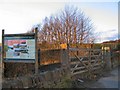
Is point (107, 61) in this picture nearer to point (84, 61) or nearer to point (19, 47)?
point (84, 61)

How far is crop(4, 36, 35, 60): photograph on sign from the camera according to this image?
1008 centimetres

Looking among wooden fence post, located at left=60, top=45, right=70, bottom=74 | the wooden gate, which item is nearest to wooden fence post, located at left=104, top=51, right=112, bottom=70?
the wooden gate

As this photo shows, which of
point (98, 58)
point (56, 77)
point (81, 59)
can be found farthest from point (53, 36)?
point (56, 77)

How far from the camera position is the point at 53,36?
75.9 ft

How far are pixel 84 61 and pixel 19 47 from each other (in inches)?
160

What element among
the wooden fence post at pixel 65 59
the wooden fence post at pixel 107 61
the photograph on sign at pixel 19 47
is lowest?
the wooden fence post at pixel 107 61

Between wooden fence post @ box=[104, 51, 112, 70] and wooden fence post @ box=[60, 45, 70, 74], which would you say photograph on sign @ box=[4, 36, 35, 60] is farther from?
wooden fence post @ box=[104, 51, 112, 70]

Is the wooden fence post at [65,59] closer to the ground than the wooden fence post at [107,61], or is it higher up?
higher up

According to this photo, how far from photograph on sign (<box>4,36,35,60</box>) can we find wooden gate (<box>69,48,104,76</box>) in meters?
1.98

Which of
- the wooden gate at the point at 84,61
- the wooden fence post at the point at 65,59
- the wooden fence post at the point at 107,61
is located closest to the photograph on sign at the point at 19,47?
the wooden fence post at the point at 65,59

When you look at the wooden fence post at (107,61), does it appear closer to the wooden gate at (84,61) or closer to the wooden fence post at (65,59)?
the wooden gate at (84,61)

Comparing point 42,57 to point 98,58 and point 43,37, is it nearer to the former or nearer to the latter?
point 98,58

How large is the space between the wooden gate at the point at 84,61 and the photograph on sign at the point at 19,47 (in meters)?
1.98

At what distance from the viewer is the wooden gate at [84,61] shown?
1105 centimetres
